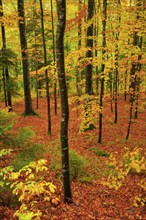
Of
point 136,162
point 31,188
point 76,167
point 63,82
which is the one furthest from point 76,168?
point 31,188

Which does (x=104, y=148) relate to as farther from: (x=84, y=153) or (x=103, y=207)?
(x=103, y=207)

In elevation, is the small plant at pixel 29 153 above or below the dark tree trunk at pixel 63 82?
below

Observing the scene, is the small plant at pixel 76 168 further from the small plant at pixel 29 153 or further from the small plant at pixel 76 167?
the small plant at pixel 29 153

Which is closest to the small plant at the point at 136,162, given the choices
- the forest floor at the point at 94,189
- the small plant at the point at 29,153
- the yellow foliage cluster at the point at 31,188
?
the forest floor at the point at 94,189

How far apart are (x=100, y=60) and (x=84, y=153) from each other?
5115 millimetres

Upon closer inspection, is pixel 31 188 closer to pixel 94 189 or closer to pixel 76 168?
pixel 94 189

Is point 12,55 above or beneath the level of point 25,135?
above

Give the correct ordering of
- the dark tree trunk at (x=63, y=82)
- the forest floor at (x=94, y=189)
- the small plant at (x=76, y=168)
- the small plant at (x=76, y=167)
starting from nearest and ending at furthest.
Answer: the dark tree trunk at (x=63, y=82) < the forest floor at (x=94, y=189) < the small plant at (x=76, y=168) < the small plant at (x=76, y=167)

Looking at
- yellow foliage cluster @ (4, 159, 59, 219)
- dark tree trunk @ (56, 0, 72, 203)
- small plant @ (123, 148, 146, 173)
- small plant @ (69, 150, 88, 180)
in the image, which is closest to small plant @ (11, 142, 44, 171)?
small plant @ (69, 150, 88, 180)

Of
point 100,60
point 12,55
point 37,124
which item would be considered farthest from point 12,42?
point 100,60

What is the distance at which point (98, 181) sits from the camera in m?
8.00

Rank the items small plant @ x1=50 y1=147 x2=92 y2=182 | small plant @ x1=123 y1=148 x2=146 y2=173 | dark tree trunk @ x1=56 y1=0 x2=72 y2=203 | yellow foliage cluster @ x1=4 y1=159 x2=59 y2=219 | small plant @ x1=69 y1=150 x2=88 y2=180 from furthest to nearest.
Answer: small plant @ x1=69 y1=150 x2=88 y2=180 < small plant @ x1=50 y1=147 x2=92 y2=182 < small plant @ x1=123 y1=148 x2=146 y2=173 < dark tree trunk @ x1=56 y1=0 x2=72 y2=203 < yellow foliage cluster @ x1=4 y1=159 x2=59 y2=219

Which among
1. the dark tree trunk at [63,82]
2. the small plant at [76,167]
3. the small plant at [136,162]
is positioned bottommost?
the small plant at [76,167]

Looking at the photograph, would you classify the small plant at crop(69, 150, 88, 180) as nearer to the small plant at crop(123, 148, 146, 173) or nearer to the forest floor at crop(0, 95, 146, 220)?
the forest floor at crop(0, 95, 146, 220)
